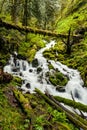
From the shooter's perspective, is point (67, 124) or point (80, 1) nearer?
point (67, 124)

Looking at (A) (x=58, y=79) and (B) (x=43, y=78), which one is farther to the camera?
(B) (x=43, y=78)

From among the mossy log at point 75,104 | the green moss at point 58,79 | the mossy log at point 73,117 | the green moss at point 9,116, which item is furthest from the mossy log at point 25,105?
the green moss at point 58,79

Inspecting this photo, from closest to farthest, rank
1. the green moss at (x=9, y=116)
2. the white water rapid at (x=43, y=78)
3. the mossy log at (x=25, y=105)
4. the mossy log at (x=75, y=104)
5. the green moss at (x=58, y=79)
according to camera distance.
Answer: the green moss at (x=9, y=116), the mossy log at (x=25, y=105), the mossy log at (x=75, y=104), the white water rapid at (x=43, y=78), the green moss at (x=58, y=79)

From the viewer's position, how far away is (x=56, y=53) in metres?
25.6

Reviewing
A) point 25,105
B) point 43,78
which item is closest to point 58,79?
point 43,78

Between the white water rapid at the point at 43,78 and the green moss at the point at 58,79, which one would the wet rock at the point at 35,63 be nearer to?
the white water rapid at the point at 43,78

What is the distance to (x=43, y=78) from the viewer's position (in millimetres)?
19156

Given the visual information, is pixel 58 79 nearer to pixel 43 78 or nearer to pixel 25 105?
pixel 43 78

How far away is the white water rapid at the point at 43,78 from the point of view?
17.3 m

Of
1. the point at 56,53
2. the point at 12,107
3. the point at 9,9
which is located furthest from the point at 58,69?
the point at 9,9

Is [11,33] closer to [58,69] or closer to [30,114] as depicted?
[58,69]

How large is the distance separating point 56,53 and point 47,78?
6.91 meters

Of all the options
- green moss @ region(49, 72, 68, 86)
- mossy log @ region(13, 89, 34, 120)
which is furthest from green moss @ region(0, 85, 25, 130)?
green moss @ region(49, 72, 68, 86)

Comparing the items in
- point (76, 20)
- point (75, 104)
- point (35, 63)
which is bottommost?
point (75, 104)
